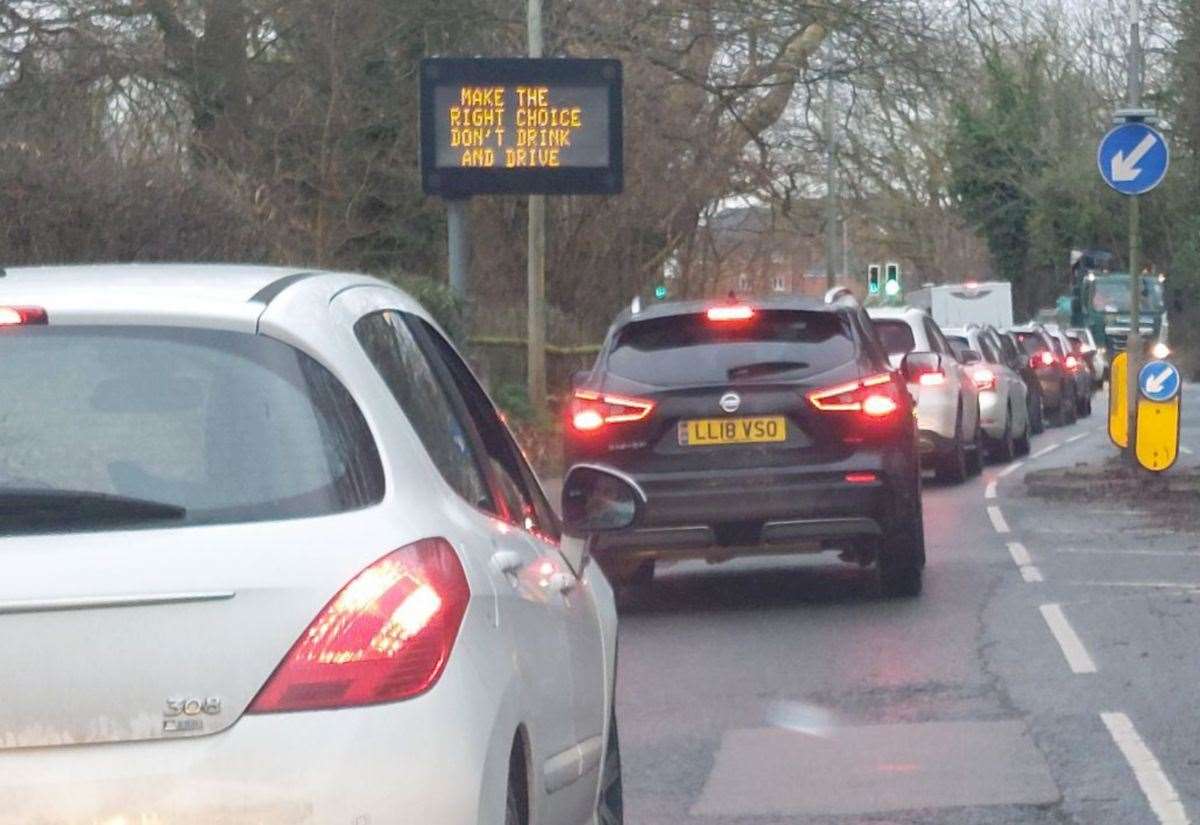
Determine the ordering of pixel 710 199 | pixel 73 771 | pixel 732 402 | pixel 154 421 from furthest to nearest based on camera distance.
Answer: pixel 710 199
pixel 732 402
pixel 154 421
pixel 73 771

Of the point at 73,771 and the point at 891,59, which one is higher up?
the point at 891,59

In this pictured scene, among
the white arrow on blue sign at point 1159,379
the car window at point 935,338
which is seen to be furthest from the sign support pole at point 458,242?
the white arrow on blue sign at point 1159,379

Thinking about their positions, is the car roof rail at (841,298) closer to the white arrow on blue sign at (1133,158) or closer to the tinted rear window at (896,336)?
the white arrow on blue sign at (1133,158)

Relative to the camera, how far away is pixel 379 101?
30016 mm

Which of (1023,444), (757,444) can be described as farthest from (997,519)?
(1023,444)

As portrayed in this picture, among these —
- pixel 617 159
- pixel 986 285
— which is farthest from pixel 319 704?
pixel 986 285

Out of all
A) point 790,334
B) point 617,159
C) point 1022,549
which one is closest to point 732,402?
point 790,334

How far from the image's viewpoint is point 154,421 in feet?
12.6

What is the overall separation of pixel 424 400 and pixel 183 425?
753 millimetres

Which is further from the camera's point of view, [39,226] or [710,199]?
[710,199]

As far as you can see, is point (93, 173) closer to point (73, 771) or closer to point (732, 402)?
point (732, 402)

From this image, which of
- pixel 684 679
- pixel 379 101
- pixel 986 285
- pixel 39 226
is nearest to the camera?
pixel 684 679

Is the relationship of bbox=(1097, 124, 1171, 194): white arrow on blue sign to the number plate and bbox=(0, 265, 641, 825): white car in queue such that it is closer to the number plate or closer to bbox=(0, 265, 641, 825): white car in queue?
the number plate

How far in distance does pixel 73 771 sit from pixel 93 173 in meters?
14.3
